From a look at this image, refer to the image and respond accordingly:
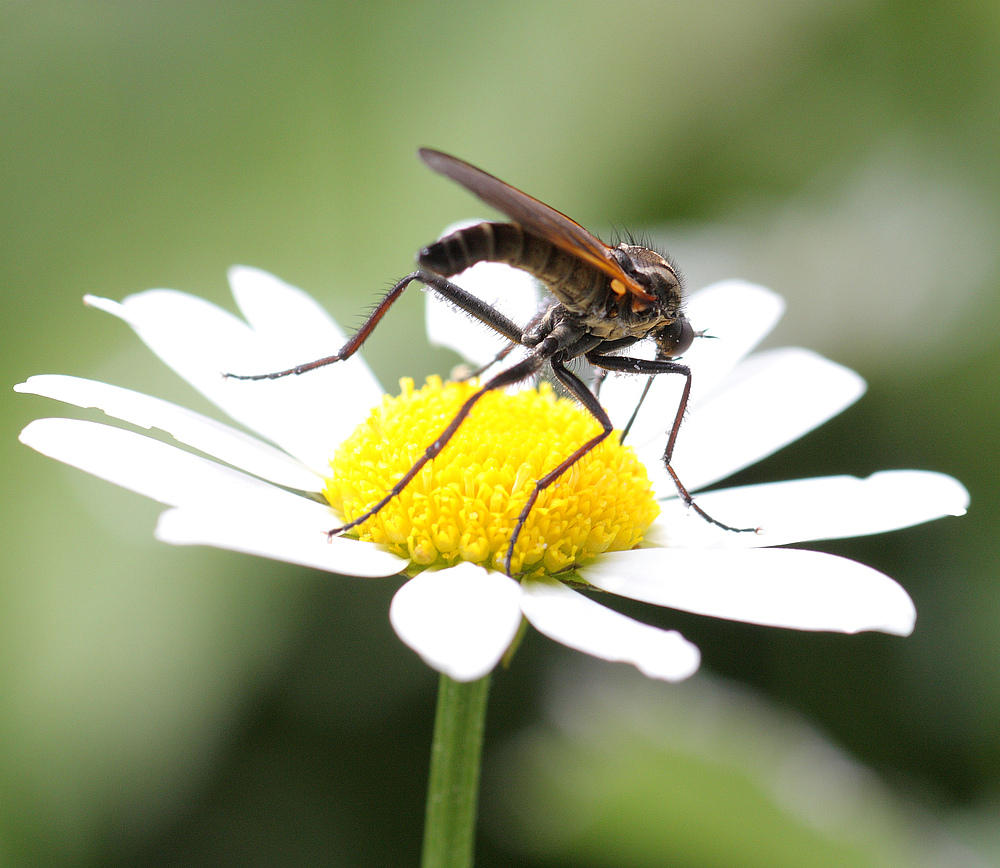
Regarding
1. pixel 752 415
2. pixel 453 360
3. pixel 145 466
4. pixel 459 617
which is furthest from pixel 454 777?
pixel 453 360

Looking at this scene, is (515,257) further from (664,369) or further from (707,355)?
(707,355)

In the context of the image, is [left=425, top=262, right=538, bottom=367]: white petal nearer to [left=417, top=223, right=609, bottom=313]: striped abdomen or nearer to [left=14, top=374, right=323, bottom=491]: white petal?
[left=417, top=223, right=609, bottom=313]: striped abdomen

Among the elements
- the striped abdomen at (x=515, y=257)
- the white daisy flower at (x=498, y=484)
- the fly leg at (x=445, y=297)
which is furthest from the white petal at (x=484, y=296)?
the striped abdomen at (x=515, y=257)

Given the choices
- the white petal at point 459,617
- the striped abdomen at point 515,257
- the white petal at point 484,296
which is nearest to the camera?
the white petal at point 459,617

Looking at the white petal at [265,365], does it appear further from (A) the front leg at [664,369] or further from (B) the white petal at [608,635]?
(B) the white petal at [608,635]

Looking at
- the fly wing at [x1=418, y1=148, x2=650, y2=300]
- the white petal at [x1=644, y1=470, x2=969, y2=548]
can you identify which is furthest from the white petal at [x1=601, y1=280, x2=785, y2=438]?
the fly wing at [x1=418, y1=148, x2=650, y2=300]
